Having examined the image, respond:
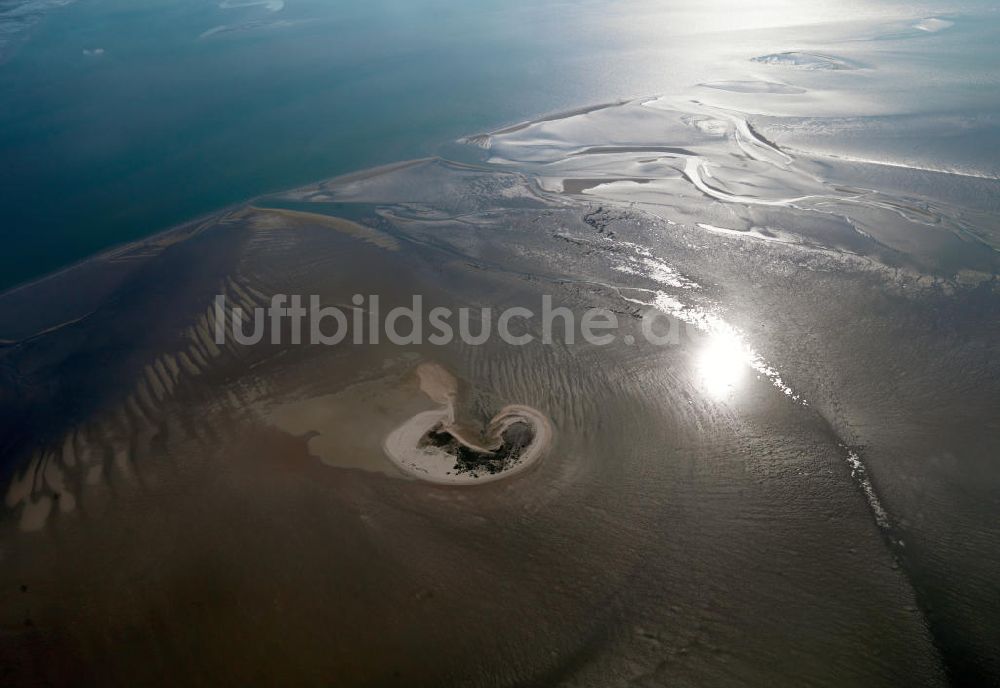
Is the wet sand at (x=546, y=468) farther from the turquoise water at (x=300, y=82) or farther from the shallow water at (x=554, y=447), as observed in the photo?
the turquoise water at (x=300, y=82)

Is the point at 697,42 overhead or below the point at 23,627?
overhead

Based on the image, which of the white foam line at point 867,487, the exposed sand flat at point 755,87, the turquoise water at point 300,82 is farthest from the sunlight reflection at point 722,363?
the exposed sand flat at point 755,87

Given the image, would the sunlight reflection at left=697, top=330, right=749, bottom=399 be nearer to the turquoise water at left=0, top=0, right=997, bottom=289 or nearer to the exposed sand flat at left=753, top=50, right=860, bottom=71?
the turquoise water at left=0, top=0, right=997, bottom=289

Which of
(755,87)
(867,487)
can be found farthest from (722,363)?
(755,87)

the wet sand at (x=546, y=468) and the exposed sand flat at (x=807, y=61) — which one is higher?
the exposed sand flat at (x=807, y=61)

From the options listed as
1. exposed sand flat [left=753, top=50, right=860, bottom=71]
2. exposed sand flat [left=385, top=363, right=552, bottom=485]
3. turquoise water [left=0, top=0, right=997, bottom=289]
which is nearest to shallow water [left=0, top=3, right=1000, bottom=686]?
exposed sand flat [left=385, top=363, right=552, bottom=485]

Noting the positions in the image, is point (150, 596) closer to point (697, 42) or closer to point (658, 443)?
point (658, 443)

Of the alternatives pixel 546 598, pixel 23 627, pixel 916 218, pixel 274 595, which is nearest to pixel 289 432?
pixel 274 595
